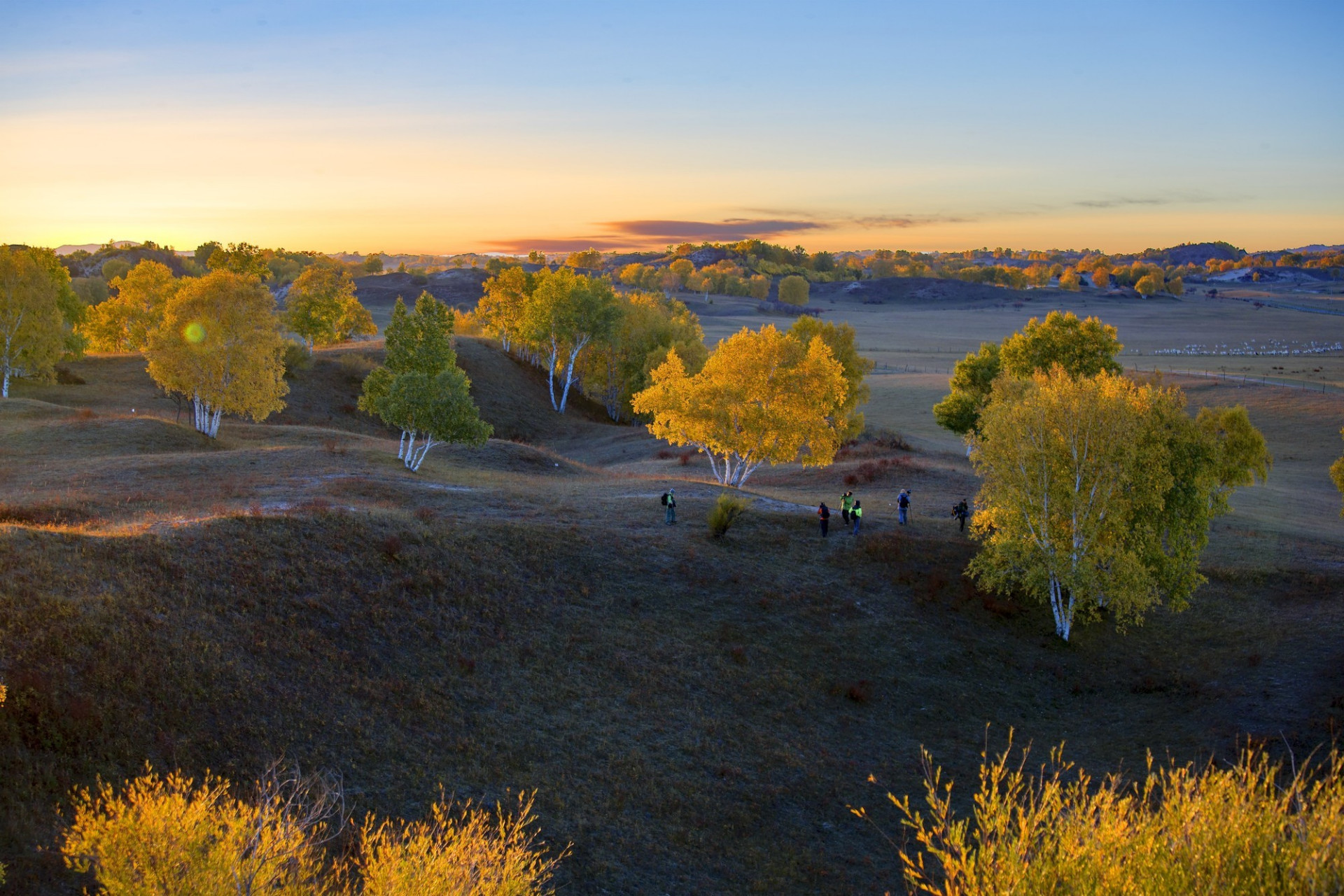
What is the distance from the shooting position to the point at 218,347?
2179 inches

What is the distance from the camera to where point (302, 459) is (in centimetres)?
4500

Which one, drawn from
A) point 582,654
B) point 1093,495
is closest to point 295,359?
point 582,654

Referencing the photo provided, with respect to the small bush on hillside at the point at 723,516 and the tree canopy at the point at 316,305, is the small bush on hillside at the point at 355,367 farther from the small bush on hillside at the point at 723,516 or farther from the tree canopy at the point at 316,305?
the small bush on hillside at the point at 723,516

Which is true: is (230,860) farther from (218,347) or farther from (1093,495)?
(218,347)

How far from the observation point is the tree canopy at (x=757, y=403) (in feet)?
161

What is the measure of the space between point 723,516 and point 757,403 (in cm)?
1447

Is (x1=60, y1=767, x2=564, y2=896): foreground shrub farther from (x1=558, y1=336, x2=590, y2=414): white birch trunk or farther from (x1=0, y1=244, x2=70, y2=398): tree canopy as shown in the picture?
(x1=558, y1=336, x2=590, y2=414): white birch trunk

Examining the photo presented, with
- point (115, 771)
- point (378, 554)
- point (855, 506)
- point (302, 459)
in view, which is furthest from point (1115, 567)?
point (302, 459)

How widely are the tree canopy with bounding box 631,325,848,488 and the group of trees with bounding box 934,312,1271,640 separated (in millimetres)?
13335

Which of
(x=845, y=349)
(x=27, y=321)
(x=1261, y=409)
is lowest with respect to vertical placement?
(x=1261, y=409)

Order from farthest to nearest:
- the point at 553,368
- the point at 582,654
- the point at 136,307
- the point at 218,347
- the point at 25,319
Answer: the point at 553,368, the point at 136,307, the point at 25,319, the point at 218,347, the point at 582,654

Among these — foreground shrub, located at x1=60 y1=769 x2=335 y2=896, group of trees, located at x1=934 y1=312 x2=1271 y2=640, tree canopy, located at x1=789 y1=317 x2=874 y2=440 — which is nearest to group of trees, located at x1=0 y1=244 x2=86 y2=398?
tree canopy, located at x1=789 y1=317 x2=874 y2=440

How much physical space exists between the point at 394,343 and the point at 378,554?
28.3m

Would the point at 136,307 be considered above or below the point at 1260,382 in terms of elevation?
above
